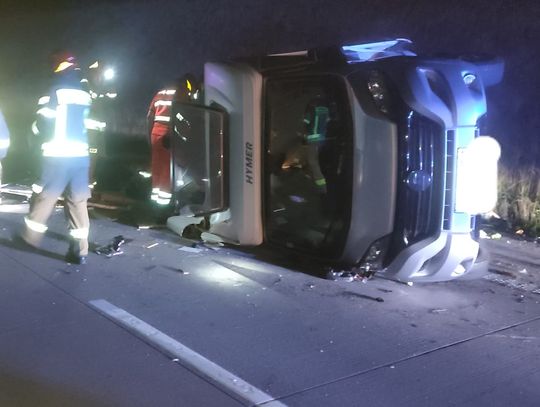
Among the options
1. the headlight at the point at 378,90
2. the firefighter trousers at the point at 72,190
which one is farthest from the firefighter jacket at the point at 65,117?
the headlight at the point at 378,90

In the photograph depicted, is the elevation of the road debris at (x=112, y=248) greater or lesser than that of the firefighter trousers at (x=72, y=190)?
lesser

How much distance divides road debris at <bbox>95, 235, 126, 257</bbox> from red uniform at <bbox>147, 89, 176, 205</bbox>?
1.32 meters

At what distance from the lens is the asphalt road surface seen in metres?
3.62

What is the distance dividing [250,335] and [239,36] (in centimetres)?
830

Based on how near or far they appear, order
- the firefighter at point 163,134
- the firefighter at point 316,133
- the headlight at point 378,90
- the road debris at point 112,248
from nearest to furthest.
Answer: the headlight at point 378,90 → the firefighter at point 316,133 → the road debris at point 112,248 → the firefighter at point 163,134

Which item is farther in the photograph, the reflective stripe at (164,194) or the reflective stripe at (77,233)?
the reflective stripe at (164,194)

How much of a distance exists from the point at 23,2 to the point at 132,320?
1666 cm

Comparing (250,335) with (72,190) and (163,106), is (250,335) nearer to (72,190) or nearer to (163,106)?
(72,190)

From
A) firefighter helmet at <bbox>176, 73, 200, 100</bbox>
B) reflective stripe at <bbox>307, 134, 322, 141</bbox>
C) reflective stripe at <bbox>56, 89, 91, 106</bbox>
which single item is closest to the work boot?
reflective stripe at <bbox>56, 89, 91, 106</bbox>

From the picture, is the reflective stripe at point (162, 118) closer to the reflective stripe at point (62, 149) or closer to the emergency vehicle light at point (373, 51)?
the reflective stripe at point (62, 149)

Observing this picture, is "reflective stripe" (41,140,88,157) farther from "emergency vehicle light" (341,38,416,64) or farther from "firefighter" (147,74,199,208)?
"emergency vehicle light" (341,38,416,64)

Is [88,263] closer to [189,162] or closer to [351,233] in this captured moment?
[189,162]

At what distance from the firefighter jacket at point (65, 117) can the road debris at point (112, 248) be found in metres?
1.01

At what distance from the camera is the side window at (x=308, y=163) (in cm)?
557
